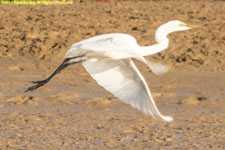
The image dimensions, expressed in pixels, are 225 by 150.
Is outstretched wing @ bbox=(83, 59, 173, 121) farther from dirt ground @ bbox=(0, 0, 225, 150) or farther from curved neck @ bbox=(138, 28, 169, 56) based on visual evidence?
dirt ground @ bbox=(0, 0, 225, 150)

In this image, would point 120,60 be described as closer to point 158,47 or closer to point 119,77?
point 119,77

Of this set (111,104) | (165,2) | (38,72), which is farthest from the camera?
(165,2)

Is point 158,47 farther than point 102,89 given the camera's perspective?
No

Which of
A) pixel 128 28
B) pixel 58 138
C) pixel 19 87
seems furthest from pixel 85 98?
pixel 128 28

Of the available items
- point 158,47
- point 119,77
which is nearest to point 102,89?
point 119,77

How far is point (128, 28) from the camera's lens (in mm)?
14281

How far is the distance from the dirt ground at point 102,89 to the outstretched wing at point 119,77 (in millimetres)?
764

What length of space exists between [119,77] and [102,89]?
3569 millimetres

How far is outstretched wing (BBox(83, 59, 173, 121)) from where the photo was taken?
23.7 ft

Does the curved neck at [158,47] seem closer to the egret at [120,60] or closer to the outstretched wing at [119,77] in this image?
the egret at [120,60]

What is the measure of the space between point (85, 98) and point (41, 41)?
3427 mm

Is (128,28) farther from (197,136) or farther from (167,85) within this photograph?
(197,136)

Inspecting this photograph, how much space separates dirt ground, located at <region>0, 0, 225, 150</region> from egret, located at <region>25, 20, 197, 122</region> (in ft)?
2.58

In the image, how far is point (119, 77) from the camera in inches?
291
